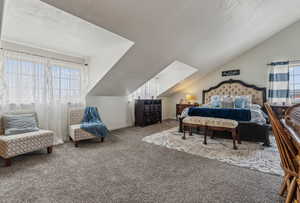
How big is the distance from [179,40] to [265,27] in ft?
9.42

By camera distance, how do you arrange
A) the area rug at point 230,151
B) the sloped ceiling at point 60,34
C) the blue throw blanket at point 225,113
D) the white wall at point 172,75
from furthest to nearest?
the white wall at point 172,75
the blue throw blanket at point 225,113
the area rug at point 230,151
the sloped ceiling at point 60,34

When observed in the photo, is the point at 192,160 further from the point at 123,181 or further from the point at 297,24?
the point at 297,24

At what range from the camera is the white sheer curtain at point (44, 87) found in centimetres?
283

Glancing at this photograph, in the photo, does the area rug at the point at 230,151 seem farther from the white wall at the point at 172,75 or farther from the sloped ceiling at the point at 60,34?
the white wall at the point at 172,75

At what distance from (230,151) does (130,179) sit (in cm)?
202

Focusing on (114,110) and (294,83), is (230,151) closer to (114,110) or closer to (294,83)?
(114,110)

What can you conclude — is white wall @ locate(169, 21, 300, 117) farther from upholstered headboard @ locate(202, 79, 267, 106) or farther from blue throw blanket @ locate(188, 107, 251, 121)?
blue throw blanket @ locate(188, 107, 251, 121)

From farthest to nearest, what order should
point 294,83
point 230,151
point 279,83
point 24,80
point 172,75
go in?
point 172,75
point 279,83
point 294,83
point 24,80
point 230,151

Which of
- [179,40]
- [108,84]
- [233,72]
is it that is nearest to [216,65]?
[233,72]

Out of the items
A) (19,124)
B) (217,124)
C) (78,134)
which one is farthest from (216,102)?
(19,124)

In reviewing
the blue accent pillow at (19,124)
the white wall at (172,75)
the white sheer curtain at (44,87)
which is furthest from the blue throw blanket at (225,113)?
the blue accent pillow at (19,124)

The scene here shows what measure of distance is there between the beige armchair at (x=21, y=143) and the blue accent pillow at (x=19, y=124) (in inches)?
4.1

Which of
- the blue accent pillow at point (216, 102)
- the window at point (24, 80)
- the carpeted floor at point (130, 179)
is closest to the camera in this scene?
the carpeted floor at point (130, 179)

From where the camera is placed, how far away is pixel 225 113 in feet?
11.7
